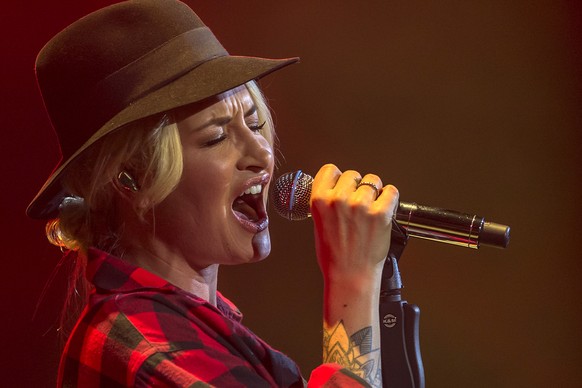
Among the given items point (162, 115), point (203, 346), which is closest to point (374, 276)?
point (203, 346)

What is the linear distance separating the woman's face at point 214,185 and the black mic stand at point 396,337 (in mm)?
240

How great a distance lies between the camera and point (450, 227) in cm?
121

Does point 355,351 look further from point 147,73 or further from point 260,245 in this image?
point 147,73

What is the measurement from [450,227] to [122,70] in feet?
1.94

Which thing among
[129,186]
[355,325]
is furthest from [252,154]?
[355,325]

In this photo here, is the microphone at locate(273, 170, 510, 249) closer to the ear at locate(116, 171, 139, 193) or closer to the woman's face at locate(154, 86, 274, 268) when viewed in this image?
the woman's face at locate(154, 86, 274, 268)

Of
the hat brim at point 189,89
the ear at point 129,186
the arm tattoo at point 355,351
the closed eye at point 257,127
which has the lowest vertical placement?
the arm tattoo at point 355,351

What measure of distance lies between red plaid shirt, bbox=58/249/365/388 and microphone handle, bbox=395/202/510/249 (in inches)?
11.1

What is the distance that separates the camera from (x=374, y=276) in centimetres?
116

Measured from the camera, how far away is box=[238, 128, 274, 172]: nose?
4.16 feet

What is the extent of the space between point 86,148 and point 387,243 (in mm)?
494

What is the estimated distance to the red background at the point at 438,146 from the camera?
2.26m

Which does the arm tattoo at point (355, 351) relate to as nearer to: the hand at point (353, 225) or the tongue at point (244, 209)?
the hand at point (353, 225)

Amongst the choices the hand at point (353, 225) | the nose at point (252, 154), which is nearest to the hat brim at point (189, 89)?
the nose at point (252, 154)
